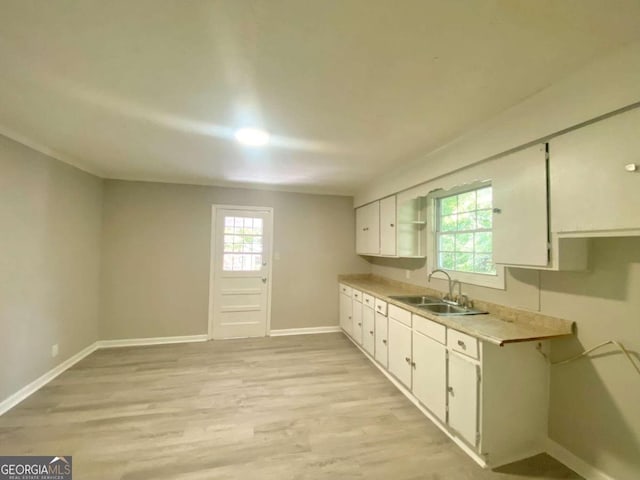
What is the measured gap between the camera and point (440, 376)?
7.11ft

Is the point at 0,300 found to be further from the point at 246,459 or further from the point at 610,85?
the point at 610,85

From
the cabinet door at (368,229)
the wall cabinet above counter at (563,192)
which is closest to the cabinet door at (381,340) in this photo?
the cabinet door at (368,229)

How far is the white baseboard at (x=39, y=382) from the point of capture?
2.33 meters

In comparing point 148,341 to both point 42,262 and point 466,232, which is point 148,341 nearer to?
point 42,262

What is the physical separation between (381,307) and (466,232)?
1255 mm

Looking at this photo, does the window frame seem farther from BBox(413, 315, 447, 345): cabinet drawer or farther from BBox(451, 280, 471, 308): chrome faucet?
BBox(413, 315, 447, 345): cabinet drawer

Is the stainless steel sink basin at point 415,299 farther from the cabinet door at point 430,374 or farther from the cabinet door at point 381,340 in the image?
the cabinet door at point 430,374

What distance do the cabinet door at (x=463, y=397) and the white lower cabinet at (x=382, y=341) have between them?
100cm

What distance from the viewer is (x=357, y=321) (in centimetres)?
387

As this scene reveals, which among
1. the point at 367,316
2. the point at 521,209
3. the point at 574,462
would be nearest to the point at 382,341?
the point at 367,316

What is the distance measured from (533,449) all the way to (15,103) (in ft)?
14.5

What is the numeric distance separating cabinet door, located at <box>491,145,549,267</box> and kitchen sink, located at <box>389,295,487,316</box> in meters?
0.72

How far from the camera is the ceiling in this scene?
3.70 ft

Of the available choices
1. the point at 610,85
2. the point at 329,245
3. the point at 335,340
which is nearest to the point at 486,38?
the point at 610,85
